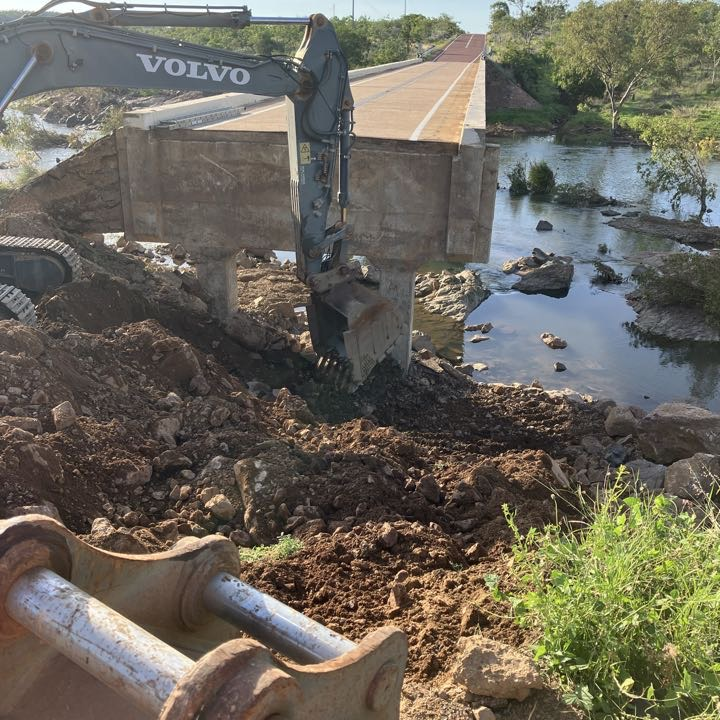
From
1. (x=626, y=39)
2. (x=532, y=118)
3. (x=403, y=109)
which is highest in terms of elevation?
(x=626, y=39)

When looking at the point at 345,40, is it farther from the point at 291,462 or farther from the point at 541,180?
the point at 291,462

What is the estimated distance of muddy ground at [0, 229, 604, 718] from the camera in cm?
468

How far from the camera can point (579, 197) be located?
89.0ft

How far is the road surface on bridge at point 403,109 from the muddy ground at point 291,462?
3.80 m

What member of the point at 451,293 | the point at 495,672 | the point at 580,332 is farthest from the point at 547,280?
the point at 495,672

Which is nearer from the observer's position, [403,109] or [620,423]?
[620,423]

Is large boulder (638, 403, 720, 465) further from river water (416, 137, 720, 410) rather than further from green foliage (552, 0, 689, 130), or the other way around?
green foliage (552, 0, 689, 130)

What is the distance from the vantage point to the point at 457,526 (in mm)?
6223

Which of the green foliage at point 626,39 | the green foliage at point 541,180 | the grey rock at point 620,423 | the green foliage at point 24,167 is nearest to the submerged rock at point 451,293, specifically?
the grey rock at point 620,423

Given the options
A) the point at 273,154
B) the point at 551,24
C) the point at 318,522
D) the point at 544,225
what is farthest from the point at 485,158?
the point at 551,24

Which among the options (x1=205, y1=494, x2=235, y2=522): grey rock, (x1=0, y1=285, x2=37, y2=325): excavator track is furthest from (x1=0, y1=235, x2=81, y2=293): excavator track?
(x1=205, y1=494, x2=235, y2=522): grey rock

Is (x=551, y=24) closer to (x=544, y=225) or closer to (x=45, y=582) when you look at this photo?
(x=544, y=225)

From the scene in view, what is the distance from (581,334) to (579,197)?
12.8 m

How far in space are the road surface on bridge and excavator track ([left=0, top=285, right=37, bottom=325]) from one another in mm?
4218
